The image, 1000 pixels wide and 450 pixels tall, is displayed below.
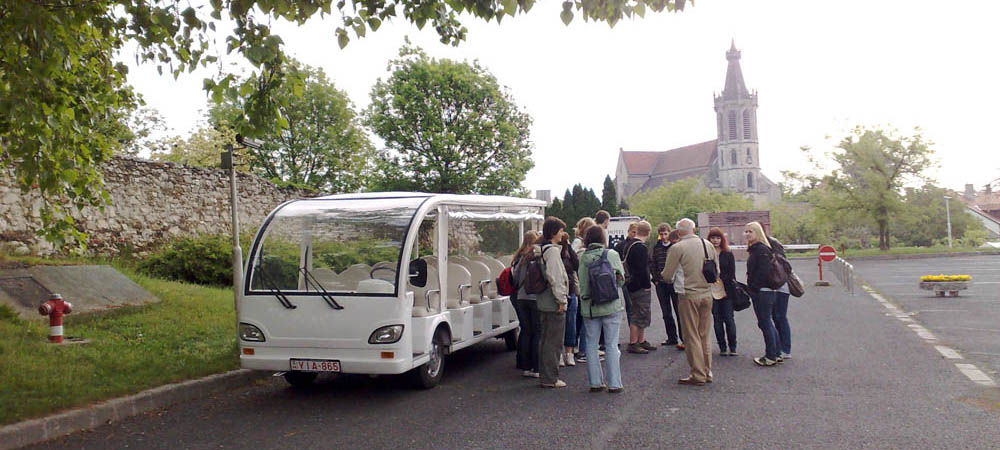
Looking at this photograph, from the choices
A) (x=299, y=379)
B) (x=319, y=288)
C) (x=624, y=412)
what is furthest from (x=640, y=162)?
(x=624, y=412)

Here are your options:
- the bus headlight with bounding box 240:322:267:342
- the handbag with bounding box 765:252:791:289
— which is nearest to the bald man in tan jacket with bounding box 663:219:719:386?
the handbag with bounding box 765:252:791:289

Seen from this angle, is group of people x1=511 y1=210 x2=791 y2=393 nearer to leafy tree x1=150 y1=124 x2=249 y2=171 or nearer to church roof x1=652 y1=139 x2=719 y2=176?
leafy tree x1=150 y1=124 x2=249 y2=171

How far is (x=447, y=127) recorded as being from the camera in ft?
121

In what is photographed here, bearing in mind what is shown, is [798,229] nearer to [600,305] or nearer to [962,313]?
[962,313]

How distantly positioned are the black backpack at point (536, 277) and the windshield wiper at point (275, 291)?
7.69ft

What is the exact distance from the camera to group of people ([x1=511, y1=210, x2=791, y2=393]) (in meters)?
7.94

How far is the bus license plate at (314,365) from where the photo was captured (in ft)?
24.2

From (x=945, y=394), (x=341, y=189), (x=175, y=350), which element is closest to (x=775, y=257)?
(x=945, y=394)

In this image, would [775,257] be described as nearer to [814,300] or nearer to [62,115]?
[62,115]

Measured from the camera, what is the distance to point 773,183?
13362 centimetres

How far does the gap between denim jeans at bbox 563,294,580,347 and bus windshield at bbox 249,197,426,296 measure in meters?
2.36

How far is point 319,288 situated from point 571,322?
3.20 meters

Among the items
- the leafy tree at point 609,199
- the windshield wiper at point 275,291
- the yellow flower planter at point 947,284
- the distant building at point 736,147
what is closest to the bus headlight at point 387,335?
the windshield wiper at point 275,291

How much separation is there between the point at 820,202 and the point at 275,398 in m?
47.7
